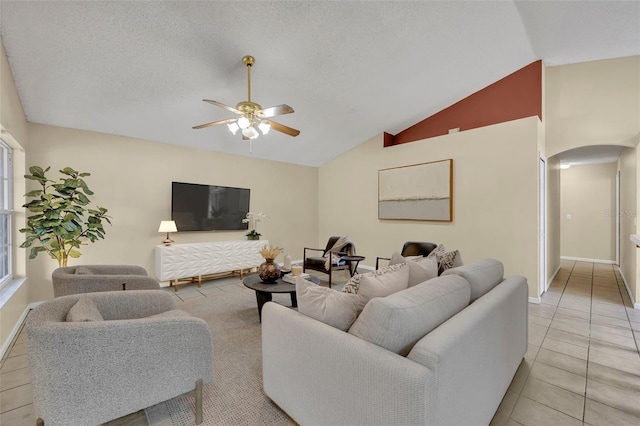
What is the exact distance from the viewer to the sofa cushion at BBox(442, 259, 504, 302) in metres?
1.85

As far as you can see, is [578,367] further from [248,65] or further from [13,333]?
[13,333]

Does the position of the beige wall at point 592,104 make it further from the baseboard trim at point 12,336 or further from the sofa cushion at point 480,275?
the baseboard trim at point 12,336

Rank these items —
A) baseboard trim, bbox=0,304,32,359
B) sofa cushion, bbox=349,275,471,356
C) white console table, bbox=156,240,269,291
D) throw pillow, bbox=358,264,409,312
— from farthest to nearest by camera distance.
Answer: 1. white console table, bbox=156,240,269,291
2. baseboard trim, bbox=0,304,32,359
3. throw pillow, bbox=358,264,409,312
4. sofa cushion, bbox=349,275,471,356

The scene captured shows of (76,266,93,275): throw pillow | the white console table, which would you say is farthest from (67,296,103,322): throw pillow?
the white console table

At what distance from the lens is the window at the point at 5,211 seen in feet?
9.78

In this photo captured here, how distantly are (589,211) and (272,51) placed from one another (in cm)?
831

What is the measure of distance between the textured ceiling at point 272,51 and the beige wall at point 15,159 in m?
0.19

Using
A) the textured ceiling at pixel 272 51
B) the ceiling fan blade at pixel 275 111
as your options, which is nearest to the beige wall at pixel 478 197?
the textured ceiling at pixel 272 51

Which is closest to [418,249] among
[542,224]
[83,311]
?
[542,224]

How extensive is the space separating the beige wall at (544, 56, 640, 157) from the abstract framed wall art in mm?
1591

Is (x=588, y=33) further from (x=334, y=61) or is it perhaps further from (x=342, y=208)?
(x=342, y=208)

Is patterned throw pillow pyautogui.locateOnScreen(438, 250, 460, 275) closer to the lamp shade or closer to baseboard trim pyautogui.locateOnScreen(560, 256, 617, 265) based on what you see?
the lamp shade

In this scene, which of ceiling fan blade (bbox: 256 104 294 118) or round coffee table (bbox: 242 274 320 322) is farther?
round coffee table (bbox: 242 274 320 322)

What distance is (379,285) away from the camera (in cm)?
160
